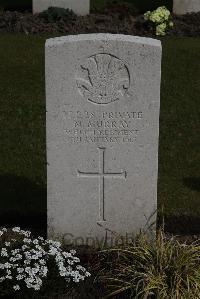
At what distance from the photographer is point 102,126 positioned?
6566 millimetres

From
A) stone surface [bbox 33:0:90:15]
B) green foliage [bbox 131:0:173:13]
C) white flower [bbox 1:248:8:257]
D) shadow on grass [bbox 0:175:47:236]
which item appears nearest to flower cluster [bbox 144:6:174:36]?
stone surface [bbox 33:0:90:15]

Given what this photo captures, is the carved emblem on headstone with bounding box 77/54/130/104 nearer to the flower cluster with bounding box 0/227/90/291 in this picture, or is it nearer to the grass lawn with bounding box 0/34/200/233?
the flower cluster with bounding box 0/227/90/291

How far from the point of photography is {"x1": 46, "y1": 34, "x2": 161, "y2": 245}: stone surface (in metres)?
6.37

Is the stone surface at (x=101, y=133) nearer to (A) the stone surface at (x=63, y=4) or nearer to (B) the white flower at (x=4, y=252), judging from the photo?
(B) the white flower at (x=4, y=252)

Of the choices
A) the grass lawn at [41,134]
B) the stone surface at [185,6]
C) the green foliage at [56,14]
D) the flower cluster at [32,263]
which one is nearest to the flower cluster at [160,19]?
the grass lawn at [41,134]

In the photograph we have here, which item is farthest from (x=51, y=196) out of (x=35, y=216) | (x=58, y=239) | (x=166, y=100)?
(x=166, y=100)

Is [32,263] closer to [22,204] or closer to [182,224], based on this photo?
[22,204]

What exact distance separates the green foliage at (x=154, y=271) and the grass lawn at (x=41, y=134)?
1202mm

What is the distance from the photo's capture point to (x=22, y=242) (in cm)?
642

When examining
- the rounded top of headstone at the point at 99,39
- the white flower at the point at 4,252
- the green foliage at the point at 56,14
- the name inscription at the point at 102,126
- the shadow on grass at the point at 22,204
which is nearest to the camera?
the white flower at the point at 4,252

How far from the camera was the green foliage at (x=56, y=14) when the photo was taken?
1416 centimetres

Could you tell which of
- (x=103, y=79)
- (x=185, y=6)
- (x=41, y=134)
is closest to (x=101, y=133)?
(x=103, y=79)

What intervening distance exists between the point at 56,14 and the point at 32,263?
28.9ft

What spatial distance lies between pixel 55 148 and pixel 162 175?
2469 millimetres
